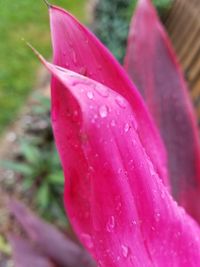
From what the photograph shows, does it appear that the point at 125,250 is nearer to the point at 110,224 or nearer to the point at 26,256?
the point at 110,224

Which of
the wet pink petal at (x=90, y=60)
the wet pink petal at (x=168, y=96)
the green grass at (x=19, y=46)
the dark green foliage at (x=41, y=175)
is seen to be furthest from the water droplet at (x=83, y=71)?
the green grass at (x=19, y=46)

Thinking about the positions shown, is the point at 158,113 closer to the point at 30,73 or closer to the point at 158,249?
the point at 158,249

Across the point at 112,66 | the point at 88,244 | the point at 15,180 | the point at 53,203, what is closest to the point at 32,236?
the point at 88,244

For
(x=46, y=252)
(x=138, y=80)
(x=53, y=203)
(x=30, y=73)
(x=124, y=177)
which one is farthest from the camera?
(x=30, y=73)

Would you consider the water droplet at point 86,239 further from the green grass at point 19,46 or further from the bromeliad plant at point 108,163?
the green grass at point 19,46

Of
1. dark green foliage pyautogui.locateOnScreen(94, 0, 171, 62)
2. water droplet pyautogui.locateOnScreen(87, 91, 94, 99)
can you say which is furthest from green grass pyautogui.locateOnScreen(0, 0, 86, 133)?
water droplet pyautogui.locateOnScreen(87, 91, 94, 99)
